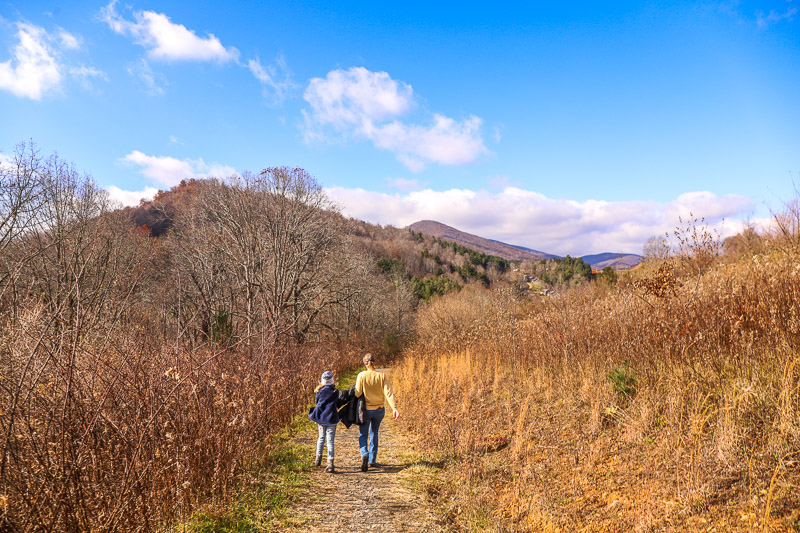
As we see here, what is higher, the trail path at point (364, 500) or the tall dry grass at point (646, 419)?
the tall dry grass at point (646, 419)

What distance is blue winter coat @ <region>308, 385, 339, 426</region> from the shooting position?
20.9 ft

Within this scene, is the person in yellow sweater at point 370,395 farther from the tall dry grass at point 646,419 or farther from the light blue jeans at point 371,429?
the tall dry grass at point 646,419

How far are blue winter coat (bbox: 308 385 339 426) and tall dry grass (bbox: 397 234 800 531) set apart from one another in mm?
1971

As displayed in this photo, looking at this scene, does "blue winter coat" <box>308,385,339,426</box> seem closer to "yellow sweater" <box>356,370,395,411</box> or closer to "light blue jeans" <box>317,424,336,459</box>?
"light blue jeans" <box>317,424,336,459</box>

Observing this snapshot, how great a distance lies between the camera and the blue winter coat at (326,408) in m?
6.38

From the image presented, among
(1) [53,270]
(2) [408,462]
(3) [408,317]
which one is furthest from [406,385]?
(3) [408,317]

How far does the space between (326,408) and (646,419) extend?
453 centimetres

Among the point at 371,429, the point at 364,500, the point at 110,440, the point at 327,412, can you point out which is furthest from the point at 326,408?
the point at 110,440

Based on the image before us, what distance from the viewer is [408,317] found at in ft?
A: 129

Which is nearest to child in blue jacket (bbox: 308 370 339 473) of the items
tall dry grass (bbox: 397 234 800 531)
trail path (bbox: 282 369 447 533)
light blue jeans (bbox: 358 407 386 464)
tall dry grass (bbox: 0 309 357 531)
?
trail path (bbox: 282 369 447 533)

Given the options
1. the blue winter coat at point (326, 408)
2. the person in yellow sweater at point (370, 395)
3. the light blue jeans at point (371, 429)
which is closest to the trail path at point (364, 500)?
the light blue jeans at point (371, 429)

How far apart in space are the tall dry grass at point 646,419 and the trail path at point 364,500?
1.68 ft

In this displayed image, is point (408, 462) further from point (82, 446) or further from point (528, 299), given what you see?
point (528, 299)

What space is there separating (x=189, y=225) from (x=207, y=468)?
20.4 metres
